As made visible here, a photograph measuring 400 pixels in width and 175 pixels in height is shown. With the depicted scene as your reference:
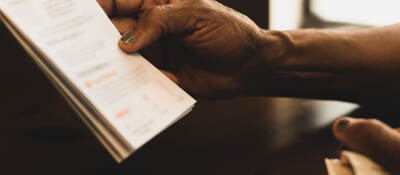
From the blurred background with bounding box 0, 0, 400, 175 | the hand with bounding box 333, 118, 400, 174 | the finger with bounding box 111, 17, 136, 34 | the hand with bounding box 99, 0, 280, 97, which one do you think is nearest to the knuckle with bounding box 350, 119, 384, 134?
the hand with bounding box 333, 118, 400, 174

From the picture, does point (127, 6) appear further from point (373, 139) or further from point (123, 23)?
point (373, 139)

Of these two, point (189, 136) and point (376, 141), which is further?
point (189, 136)

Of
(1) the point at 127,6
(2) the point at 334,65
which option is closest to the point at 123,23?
(1) the point at 127,6

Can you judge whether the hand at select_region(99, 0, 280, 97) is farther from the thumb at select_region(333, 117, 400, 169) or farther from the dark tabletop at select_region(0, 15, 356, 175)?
the thumb at select_region(333, 117, 400, 169)

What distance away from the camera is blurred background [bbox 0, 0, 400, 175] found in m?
0.59

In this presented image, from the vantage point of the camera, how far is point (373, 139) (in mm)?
374

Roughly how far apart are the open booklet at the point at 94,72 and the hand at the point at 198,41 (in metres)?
0.06

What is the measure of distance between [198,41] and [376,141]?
39cm

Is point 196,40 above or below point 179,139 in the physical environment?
above

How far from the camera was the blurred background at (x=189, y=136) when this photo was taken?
587 millimetres

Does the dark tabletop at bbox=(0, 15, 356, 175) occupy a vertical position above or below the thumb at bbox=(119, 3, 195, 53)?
below

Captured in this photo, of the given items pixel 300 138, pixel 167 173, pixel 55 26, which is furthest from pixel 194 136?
pixel 55 26

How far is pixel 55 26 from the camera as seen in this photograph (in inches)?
19.5

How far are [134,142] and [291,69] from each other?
1.51ft
